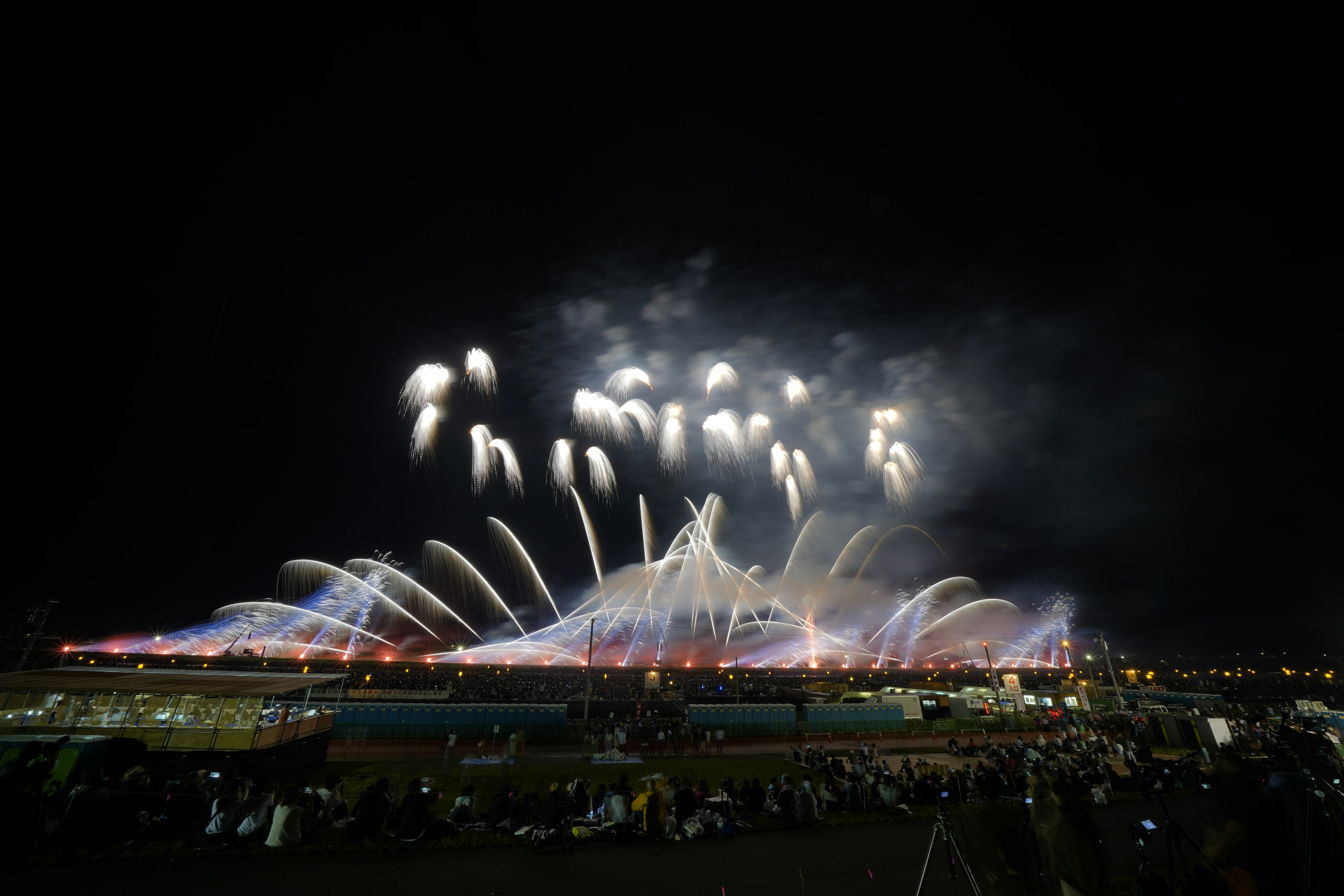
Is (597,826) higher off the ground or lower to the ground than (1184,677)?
higher

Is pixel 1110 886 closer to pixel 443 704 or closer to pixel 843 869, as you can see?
pixel 843 869

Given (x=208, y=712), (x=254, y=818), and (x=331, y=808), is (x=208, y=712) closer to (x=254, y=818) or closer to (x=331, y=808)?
(x=331, y=808)

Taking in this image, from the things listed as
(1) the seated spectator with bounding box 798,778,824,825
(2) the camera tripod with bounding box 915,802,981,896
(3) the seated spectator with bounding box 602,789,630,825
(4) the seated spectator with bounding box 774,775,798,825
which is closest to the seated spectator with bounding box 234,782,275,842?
(3) the seated spectator with bounding box 602,789,630,825

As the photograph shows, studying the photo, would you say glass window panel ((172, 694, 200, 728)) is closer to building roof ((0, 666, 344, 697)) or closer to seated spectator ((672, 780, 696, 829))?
building roof ((0, 666, 344, 697))

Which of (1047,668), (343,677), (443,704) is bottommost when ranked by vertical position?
(1047,668)

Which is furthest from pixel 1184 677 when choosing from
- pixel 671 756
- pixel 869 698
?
pixel 671 756

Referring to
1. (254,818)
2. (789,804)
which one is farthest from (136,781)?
(789,804)

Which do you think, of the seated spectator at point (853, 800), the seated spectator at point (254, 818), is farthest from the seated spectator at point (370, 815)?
the seated spectator at point (853, 800)
